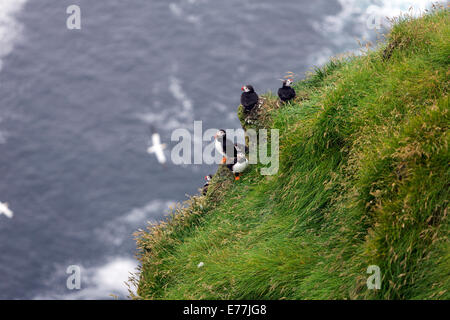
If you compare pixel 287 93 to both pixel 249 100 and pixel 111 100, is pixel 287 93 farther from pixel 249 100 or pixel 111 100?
pixel 111 100

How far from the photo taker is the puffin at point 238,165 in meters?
11.9

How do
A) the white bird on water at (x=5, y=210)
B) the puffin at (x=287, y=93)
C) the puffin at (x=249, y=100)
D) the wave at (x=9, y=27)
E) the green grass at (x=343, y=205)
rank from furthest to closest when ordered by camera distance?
the wave at (x=9, y=27), the white bird on water at (x=5, y=210), the puffin at (x=249, y=100), the puffin at (x=287, y=93), the green grass at (x=343, y=205)

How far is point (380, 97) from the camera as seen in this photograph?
30.4 ft

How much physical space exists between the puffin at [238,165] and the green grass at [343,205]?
230 mm

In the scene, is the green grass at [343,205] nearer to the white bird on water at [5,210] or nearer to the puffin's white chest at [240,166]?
the puffin's white chest at [240,166]

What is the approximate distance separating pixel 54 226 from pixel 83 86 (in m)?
14.4

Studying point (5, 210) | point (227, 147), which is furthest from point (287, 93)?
point (5, 210)

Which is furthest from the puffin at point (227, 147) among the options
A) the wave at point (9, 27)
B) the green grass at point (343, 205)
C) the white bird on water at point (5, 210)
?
the wave at point (9, 27)

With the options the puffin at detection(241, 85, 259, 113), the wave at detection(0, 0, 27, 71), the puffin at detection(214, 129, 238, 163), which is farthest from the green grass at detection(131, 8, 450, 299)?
the wave at detection(0, 0, 27, 71)

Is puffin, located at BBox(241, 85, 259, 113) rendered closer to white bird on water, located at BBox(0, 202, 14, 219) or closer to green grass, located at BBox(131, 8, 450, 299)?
green grass, located at BBox(131, 8, 450, 299)

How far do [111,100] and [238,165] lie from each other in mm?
31985

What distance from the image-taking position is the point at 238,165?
39.0 feet

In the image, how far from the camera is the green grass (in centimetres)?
697
